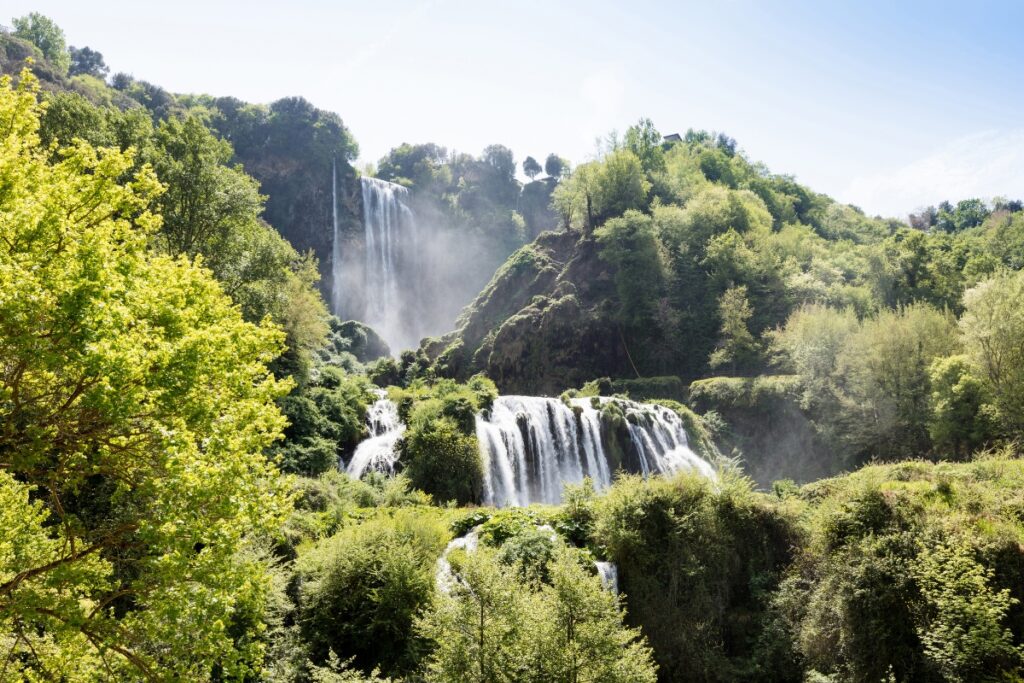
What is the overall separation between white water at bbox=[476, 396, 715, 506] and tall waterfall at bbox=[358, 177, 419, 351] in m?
42.7

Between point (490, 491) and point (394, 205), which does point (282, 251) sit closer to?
point (490, 491)

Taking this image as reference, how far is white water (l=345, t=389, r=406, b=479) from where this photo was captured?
89.0ft

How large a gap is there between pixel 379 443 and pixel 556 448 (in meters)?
8.98

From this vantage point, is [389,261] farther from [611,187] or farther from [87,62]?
[87,62]

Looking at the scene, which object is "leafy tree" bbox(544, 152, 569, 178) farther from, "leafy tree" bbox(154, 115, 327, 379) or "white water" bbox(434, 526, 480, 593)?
"white water" bbox(434, 526, 480, 593)

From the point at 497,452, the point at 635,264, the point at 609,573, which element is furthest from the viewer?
the point at 635,264

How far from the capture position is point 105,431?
26.5 ft

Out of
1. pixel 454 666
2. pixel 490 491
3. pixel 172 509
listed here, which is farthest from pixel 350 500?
pixel 172 509

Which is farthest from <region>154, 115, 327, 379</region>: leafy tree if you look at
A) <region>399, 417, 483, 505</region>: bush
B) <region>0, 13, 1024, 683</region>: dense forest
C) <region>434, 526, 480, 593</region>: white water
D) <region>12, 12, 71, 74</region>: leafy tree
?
<region>12, 12, 71, 74</region>: leafy tree

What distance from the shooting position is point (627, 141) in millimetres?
70125

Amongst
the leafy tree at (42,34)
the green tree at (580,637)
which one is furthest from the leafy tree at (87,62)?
the green tree at (580,637)

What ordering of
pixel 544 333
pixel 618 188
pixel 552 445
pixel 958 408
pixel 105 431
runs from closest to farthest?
pixel 105 431 < pixel 958 408 < pixel 552 445 < pixel 544 333 < pixel 618 188

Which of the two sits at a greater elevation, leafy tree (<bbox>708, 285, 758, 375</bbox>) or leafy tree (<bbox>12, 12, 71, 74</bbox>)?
leafy tree (<bbox>12, 12, 71, 74</bbox>)

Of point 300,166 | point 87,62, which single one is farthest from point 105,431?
point 87,62
